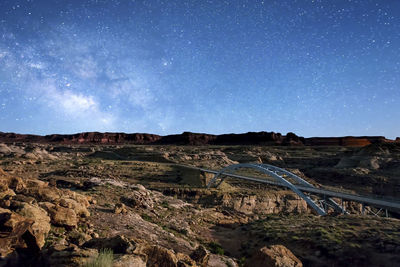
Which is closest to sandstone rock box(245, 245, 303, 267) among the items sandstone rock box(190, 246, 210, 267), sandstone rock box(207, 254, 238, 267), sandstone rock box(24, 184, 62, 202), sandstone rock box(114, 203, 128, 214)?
sandstone rock box(207, 254, 238, 267)

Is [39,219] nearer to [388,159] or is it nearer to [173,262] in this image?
[173,262]

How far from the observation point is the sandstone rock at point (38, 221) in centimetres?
830

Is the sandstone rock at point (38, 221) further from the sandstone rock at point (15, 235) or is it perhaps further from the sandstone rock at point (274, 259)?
the sandstone rock at point (274, 259)

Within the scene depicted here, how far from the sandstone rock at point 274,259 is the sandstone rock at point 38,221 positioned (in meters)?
11.6

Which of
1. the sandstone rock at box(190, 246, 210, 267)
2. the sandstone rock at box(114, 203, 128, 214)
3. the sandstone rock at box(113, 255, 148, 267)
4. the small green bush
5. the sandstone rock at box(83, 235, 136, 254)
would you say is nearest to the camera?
the small green bush

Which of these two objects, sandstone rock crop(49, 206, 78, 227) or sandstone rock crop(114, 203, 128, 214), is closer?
sandstone rock crop(49, 206, 78, 227)

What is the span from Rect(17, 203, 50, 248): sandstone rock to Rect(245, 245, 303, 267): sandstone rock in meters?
11.6

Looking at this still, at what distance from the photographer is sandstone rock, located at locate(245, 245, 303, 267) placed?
1295 cm

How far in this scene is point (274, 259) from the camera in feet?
42.6

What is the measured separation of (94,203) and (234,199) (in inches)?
1173

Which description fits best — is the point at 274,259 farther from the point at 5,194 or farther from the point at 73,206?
the point at 5,194

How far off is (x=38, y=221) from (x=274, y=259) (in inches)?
481

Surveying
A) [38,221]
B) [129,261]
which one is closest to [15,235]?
[38,221]

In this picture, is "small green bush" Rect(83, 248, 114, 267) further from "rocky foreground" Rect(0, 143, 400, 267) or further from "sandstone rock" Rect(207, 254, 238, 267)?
"sandstone rock" Rect(207, 254, 238, 267)
